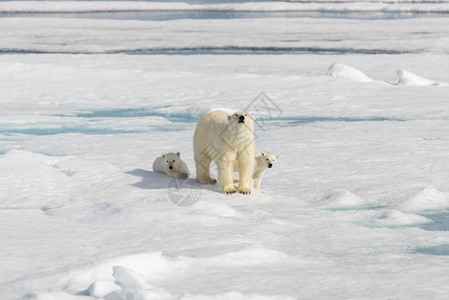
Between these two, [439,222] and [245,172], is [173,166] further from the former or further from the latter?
[439,222]

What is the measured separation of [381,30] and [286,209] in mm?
16870

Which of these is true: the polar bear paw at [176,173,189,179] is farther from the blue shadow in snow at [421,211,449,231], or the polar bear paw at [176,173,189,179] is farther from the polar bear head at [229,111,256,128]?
the blue shadow in snow at [421,211,449,231]

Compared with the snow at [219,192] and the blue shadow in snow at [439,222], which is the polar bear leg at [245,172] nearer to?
Answer: the snow at [219,192]

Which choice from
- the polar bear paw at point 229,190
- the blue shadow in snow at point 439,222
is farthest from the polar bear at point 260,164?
the blue shadow in snow at point 439,222

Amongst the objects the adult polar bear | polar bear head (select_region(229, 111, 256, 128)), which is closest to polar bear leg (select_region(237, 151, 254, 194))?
the adult polar bear

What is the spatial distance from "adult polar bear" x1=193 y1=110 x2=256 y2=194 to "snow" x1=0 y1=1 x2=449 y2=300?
19cm

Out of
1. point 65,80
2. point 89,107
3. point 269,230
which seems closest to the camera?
point 269,230

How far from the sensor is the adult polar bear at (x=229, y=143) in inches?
190

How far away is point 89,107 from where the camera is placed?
9594 millimetres

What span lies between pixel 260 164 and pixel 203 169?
43 centimetres

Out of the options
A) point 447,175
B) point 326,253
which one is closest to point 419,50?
point 447,175

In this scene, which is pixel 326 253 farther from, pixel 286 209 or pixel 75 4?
pixel 75 4

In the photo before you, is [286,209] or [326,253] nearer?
[326,253]

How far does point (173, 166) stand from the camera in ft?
17.5
